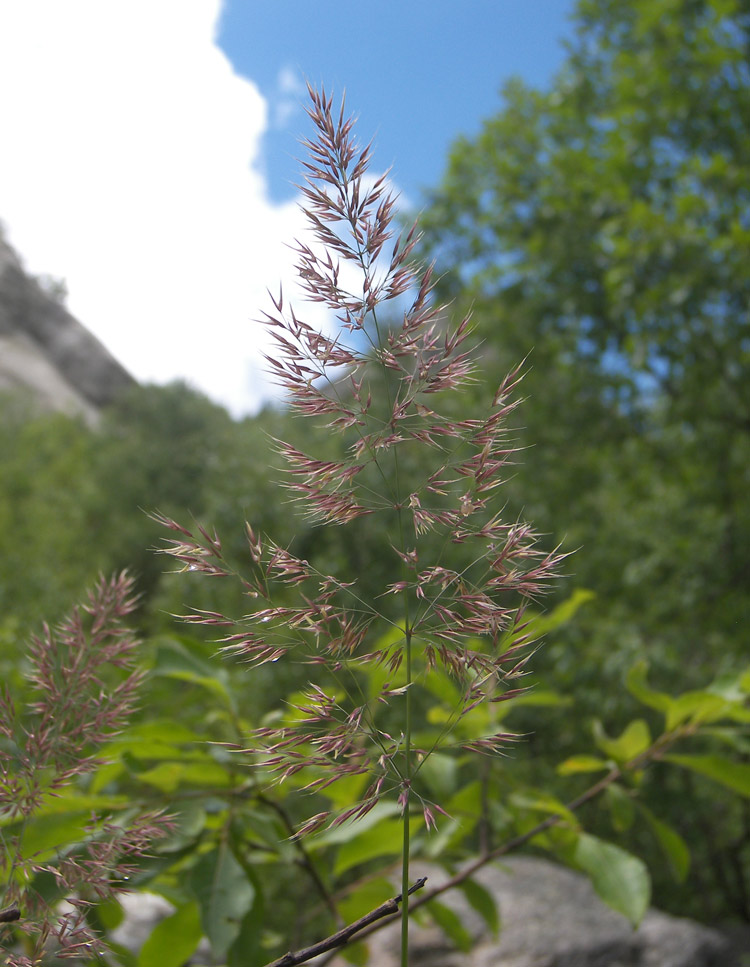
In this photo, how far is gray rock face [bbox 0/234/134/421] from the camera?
34656 mm

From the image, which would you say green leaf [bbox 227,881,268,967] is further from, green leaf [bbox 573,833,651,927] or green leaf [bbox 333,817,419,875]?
green leaf [bbox 573,833,651,927]

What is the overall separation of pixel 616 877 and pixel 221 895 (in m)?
0.58

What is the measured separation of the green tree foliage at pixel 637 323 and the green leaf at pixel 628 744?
276 cm

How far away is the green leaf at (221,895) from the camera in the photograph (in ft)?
3.27

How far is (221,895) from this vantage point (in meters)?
1.05

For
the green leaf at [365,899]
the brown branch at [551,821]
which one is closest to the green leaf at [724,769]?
the brown branch at [551,821]

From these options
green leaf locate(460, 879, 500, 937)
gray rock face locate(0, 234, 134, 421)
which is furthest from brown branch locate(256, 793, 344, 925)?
gray rock face locate(0, 234, 134, 421)

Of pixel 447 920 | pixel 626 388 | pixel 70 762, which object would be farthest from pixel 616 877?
pixel 626 388

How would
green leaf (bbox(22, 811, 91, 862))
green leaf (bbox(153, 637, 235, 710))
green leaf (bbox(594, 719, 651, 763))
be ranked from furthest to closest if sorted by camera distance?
1. green leaf (bbox(594, 719, 651, 763))
2. green leaf (bbox(153, 637, 235, 710))
3. green leaf (bbox(22, 811, 91, 862))

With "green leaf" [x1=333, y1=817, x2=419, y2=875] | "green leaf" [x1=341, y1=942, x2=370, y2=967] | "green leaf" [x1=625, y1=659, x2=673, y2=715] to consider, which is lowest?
"green leaf" [x1=341, y1=942, x2=370, y2=967]

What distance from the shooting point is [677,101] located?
18.4 ft

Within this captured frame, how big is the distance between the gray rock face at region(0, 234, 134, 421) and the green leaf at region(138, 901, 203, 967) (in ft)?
115

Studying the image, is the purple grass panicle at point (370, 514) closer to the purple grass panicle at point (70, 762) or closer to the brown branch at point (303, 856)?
the purple grass panicle at point (70, 762)

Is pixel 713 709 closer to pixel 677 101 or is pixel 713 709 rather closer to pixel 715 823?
pixel 677 101
